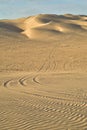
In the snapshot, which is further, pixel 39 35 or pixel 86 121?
pixel 39 35

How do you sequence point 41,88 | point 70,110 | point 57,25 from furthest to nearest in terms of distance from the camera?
point 57,25 → point 41,88 → point 70,110

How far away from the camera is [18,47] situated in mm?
34312

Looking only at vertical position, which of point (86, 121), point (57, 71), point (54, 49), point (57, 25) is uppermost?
point (57, 25)

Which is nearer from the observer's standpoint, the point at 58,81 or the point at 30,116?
the point at 30,116

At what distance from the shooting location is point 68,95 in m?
13.4

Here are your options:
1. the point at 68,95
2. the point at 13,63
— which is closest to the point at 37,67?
the point at 13,63

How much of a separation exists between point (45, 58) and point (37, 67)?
3563 mm

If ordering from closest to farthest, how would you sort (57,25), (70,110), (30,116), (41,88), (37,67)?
(30,116), (70,110), (41,88), (37,67), (57,25)

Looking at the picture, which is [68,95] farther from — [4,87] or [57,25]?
[57,25]

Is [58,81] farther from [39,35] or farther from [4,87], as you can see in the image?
[39,35]

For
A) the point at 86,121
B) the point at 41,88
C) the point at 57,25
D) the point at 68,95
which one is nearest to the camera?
the point at 86,121

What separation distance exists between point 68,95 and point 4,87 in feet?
12.1

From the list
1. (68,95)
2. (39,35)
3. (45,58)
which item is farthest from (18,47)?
(68,95)

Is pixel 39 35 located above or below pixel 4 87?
above
